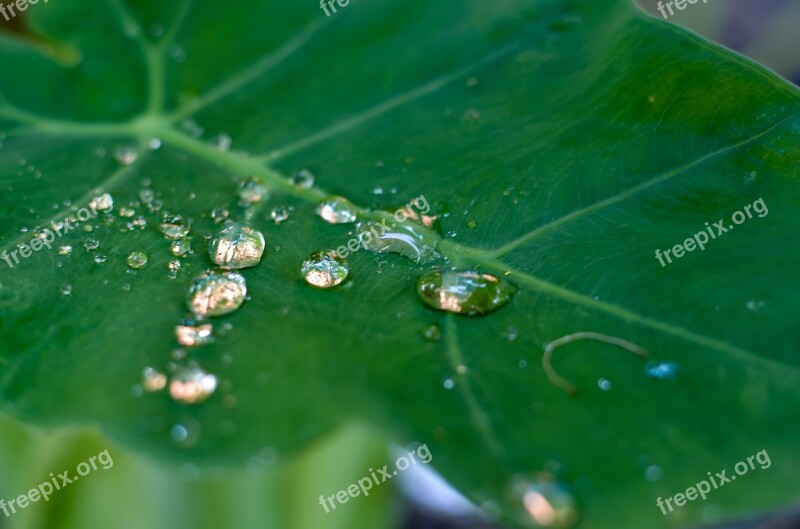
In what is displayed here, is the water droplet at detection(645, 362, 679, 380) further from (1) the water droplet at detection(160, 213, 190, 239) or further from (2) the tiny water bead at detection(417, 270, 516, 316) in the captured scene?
(1) the water droplet at detection(160, 213, 190, 239)

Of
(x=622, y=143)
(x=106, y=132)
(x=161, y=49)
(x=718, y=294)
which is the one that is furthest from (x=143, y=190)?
(x=718, y=294)

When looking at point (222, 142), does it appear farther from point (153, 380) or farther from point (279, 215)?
point (153, 380)

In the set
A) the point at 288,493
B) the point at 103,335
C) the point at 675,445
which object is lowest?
the point at 675,445

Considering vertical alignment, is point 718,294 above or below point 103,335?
below

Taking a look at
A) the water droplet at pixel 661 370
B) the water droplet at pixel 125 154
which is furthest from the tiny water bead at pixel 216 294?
the water droplet at pixel 661 370

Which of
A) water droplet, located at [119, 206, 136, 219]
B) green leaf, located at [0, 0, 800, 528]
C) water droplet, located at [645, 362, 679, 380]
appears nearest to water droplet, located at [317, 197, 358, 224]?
green leaf, located at [0, 0, 800, 528]

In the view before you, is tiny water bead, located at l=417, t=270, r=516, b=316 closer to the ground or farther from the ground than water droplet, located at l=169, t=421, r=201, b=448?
farther from the ground

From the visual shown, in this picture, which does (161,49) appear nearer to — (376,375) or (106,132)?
(106,132)
